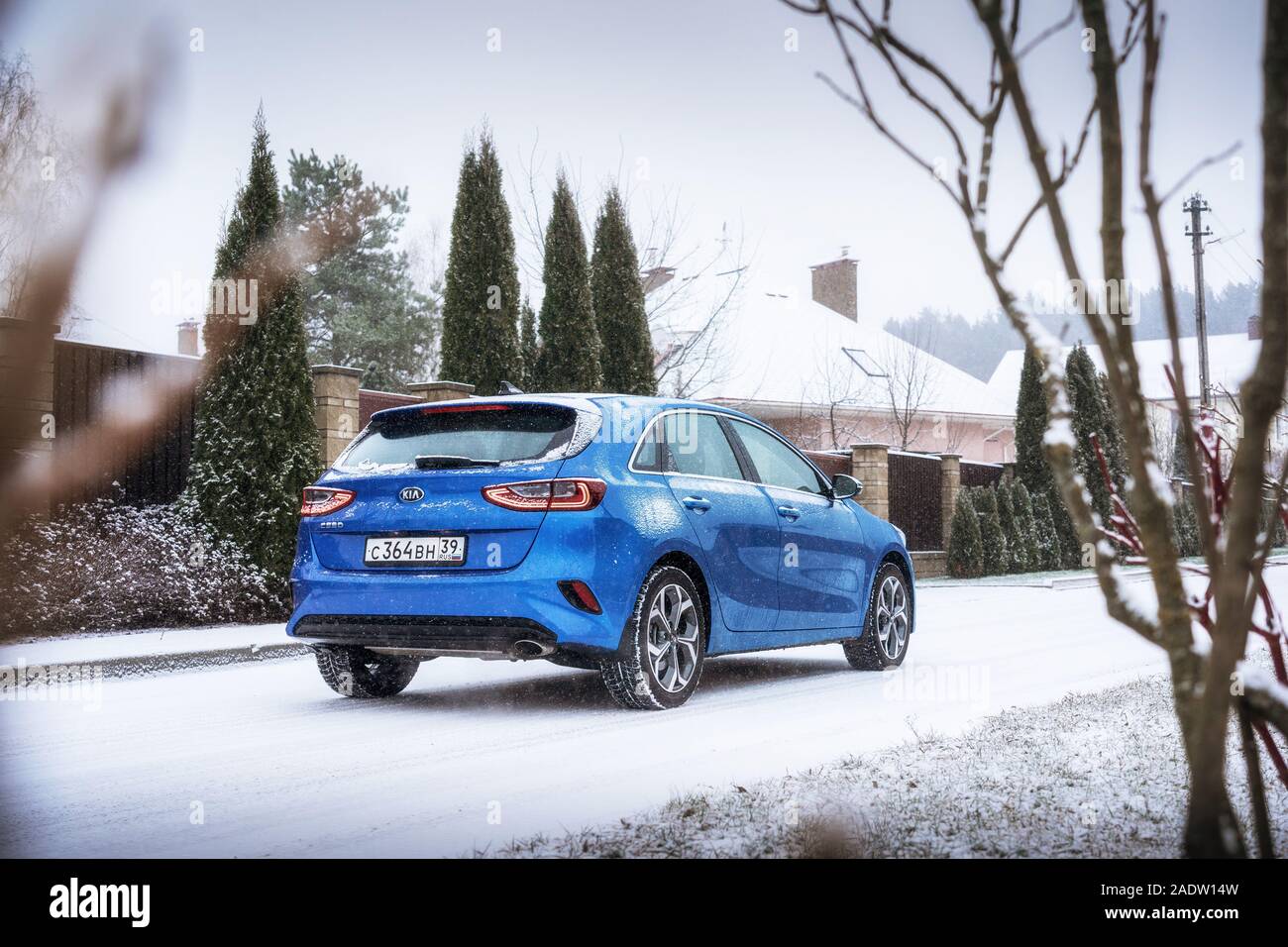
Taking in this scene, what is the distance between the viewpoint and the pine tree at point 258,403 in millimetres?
12969

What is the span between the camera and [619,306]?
22031 millimetres

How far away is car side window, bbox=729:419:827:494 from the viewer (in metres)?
8.05

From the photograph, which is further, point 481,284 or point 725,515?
point 481,284

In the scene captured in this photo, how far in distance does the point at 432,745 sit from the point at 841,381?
32.9 m

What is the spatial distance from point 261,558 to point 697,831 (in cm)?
992

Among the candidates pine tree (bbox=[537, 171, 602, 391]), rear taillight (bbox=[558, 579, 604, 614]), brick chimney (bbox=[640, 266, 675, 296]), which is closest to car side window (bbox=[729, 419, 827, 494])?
rear taillight (bbox=[558, 579, 604, 614])

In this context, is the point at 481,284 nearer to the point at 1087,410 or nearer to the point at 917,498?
the point at 917,498

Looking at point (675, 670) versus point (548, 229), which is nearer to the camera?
point (675, 670)

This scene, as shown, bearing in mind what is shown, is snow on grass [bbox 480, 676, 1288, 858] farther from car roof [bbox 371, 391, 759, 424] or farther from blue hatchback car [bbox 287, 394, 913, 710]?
car roof [bbox 371, 391, 759, 424]

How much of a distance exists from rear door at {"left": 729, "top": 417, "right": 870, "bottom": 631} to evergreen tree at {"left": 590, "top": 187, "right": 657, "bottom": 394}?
13071 mm

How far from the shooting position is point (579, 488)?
639 cm

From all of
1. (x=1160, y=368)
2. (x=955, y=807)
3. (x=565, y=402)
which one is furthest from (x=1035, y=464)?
(x=955, y=807)
